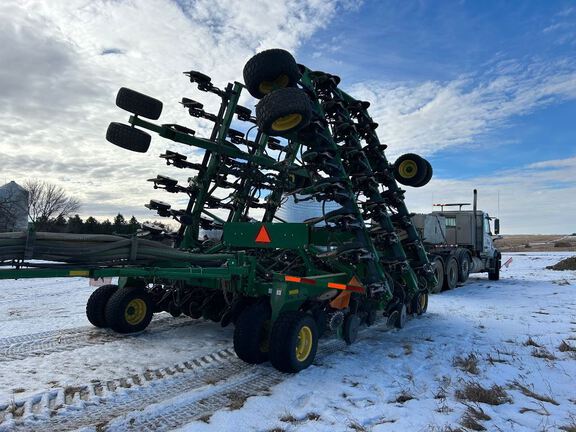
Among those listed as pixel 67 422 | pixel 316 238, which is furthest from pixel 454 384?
pixel 67 422

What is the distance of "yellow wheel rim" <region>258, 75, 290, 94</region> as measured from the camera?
609cm

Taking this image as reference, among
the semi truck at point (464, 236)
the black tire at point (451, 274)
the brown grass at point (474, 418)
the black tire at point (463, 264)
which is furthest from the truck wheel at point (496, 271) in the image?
→ the brown grass at point (474, 418)

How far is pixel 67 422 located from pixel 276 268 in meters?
3.95

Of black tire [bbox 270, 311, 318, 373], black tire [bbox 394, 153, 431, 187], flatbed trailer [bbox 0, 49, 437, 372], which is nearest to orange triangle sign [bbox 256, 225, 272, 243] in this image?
flatbed trailer [bbox 0, 49, 437, 372]

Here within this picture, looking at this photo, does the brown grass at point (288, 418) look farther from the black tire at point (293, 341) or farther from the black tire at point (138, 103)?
the black tire at point (138, 103)

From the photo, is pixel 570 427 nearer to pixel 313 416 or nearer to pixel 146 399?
pixel 313 416

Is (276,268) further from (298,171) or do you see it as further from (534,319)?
(534,319)

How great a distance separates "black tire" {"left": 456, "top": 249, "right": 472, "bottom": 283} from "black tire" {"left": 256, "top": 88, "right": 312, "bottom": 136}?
11.3 m

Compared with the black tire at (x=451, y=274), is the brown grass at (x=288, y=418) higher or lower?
lower

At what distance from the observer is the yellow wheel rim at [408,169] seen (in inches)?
345

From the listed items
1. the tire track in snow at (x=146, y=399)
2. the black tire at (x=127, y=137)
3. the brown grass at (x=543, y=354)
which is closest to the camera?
the tire track in snow at (x=146, y=399)

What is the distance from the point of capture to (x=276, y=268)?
23.5 feet

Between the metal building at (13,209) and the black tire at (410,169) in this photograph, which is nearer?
the black tire at (410,169)

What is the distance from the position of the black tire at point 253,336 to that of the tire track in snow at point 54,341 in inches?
85.8
